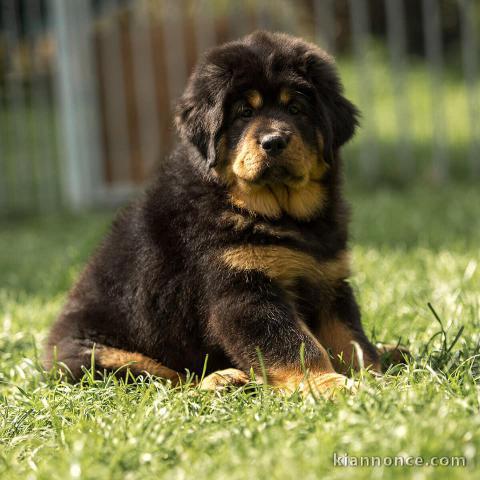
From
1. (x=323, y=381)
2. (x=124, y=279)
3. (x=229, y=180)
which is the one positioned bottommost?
(x=323, y=381)

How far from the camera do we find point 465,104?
1212 centimetres

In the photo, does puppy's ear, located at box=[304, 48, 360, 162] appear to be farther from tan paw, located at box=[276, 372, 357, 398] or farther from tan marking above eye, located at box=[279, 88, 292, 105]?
tan paw, located at box=[276, 372, 357, 398]

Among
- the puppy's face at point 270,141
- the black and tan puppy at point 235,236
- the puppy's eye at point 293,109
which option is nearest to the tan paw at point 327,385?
the black and tan puppy at point 235,236

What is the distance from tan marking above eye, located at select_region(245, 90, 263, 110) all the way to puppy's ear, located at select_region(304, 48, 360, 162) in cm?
21

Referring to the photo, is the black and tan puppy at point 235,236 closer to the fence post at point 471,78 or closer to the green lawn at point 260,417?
the green lawn at point 260,417

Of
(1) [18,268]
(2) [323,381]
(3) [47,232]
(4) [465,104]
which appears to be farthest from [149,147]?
(2) [323,381]

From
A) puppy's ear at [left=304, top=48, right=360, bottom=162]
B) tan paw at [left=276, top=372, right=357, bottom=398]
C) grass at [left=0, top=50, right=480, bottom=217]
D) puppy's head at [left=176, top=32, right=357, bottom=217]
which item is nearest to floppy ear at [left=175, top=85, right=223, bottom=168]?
puppy's head at [left=176, top=32, right=357, bottom=217]

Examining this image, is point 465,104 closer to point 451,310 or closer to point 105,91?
point 105,91

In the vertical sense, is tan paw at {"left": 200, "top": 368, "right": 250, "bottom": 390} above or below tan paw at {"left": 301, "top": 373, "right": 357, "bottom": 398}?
below

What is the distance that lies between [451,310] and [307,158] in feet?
3.42

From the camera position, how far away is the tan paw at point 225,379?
2824 mm

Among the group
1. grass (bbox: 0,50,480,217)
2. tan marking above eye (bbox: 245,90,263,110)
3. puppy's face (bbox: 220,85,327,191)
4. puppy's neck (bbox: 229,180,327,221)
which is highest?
tan marking above eye (bbox: 245,90,263,110)

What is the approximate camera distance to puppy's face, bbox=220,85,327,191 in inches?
120

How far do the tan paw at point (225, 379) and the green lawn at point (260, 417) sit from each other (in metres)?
0.06
